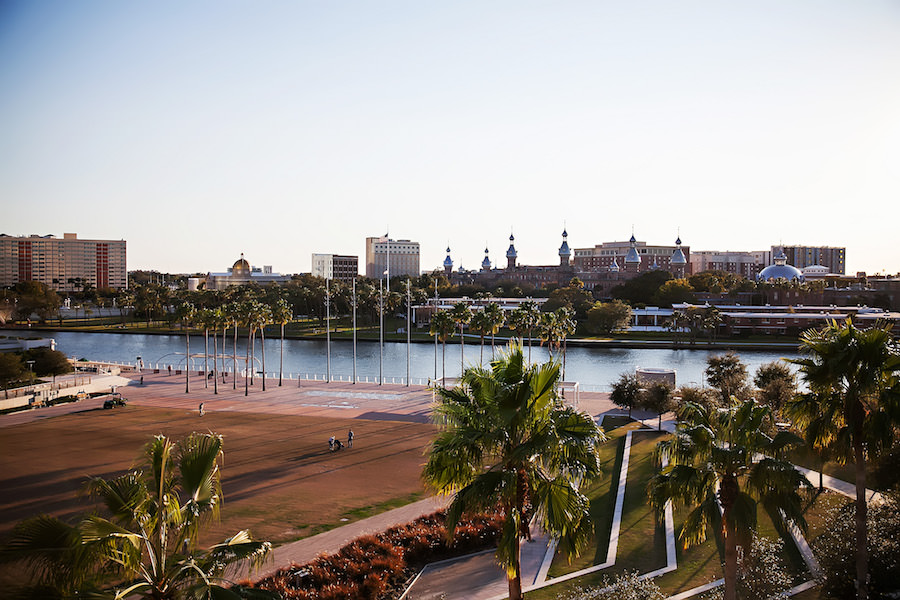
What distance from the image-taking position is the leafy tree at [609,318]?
10319 cm

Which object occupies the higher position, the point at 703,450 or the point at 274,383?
the point at 703,450

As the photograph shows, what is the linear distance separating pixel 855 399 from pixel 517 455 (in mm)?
7939

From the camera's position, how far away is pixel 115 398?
46.5 m

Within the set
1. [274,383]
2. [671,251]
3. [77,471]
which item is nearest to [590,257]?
[671,251]

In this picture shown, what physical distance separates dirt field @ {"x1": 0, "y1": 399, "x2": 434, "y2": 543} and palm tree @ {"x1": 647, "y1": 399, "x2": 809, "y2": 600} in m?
14.0

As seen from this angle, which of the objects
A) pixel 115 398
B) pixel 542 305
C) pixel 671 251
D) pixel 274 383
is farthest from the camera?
pixel 671 251

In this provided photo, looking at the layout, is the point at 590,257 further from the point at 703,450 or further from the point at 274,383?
the point at 703,450

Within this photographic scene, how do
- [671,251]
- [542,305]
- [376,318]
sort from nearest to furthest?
[376,318] → [542,305] → [671,251]

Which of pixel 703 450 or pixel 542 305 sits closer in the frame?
pixel 703 450

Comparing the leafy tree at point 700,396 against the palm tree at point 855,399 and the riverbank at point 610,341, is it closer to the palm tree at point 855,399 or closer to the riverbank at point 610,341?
the palm tree at point 855,399

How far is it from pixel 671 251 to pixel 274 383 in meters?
159

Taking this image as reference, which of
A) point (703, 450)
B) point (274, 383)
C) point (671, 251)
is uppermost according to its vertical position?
point (671, 251)

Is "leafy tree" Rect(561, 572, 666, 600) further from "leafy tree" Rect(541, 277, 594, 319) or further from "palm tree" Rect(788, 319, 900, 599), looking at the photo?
"leafy tree" Rect(541, 277, 594, 319)

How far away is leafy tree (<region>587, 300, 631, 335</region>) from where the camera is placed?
339 feet
